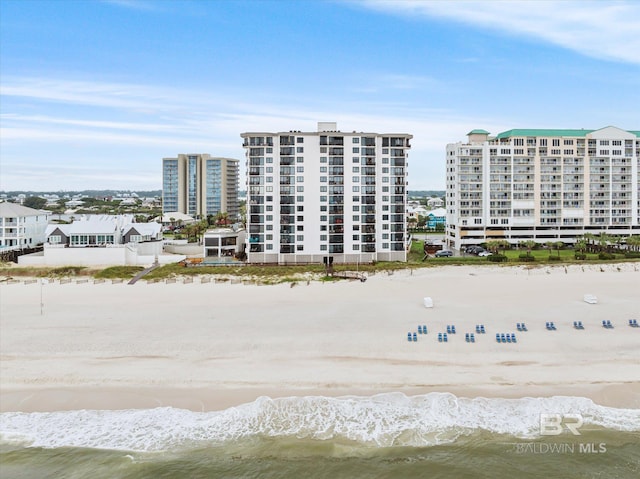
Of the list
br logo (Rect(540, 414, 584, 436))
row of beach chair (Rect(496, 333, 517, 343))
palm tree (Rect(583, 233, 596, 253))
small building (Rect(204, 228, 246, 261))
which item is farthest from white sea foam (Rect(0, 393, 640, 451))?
palm tree (Rect(583, 233, 596, 253))

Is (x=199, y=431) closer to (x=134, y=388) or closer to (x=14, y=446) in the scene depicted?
(x=134, y=388)

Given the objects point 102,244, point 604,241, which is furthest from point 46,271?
point 604,241

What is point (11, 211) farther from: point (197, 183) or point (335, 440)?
point (197, 183)

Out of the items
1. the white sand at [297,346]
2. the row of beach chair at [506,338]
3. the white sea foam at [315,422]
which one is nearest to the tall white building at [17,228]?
the white sand at [297,346]

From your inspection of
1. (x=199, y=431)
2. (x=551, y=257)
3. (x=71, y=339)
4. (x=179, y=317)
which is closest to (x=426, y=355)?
(x=199, y=431)

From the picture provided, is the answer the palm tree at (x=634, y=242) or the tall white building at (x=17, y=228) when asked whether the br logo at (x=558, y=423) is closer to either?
the palm tree at (x=634, y=242)

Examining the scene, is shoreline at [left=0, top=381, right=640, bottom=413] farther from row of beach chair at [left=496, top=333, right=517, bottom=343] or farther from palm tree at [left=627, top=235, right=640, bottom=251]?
palm tree at [left=627, top=235, right=640, bottom=251]
